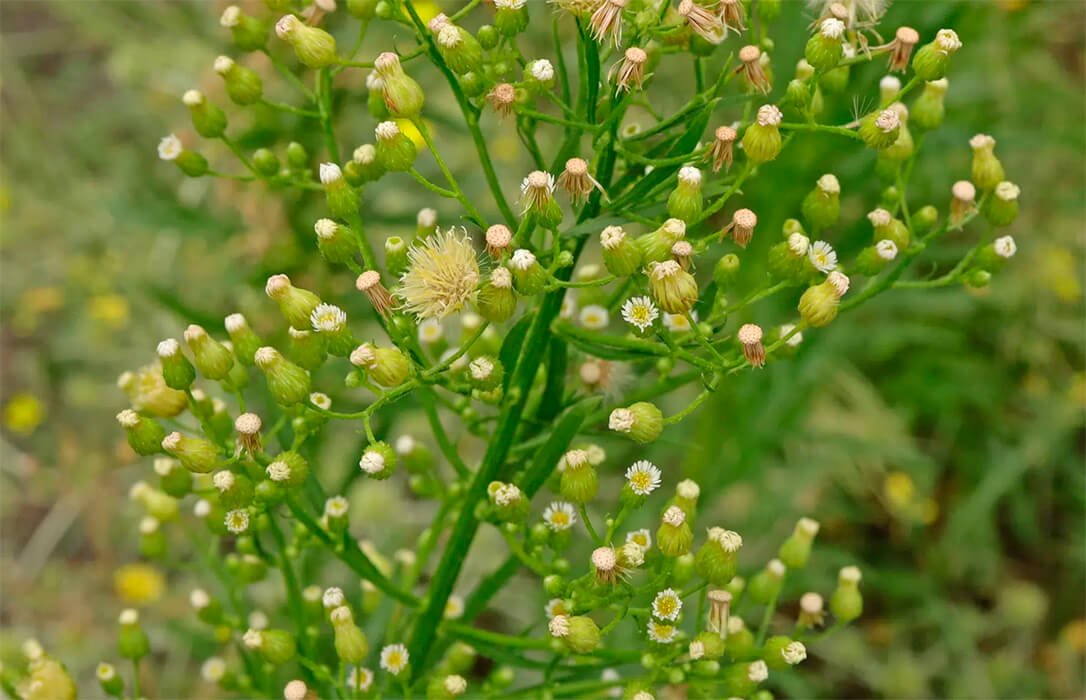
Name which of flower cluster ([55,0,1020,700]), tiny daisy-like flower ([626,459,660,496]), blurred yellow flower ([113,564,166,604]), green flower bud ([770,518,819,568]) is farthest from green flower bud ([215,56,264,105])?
blurred yellow flower ([113,564,166,604])

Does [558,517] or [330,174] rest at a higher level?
[330,174]

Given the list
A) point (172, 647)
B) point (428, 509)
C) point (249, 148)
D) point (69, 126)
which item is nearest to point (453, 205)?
point (249, 148)

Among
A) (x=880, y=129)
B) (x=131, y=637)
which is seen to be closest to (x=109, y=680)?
(x=131, y=637)

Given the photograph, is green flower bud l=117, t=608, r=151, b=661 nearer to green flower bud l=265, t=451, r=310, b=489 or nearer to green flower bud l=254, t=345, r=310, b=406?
green flower bud l=265, t=451, r=310, b=489

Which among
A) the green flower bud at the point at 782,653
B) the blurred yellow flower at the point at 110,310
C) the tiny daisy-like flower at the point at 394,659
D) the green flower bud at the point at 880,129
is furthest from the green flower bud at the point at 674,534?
the blurred yellow flower at the point at 110,310

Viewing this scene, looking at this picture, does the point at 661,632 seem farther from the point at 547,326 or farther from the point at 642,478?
the point at 547,326

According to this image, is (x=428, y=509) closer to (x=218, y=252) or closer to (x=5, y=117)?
(x=218, y=252)

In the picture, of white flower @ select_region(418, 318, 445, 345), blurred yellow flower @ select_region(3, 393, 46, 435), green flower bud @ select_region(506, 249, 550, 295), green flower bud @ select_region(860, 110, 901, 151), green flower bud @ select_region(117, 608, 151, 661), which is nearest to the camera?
green flower bud @ select_region(506, 249, 550, 295)

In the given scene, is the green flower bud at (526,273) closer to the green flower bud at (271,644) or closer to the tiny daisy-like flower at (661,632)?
the tiny daisy-like flower at (661,632)
